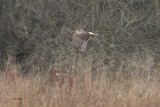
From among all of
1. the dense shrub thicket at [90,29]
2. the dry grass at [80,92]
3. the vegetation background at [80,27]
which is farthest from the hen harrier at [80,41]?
the dense shrub thicket at [90,29]

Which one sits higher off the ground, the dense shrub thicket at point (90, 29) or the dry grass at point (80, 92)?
the dense shrub thicket at point (90, 29)

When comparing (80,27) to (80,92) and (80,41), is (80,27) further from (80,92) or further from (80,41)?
(80,92)

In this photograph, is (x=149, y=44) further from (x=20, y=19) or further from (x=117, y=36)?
(x=20, y=19)

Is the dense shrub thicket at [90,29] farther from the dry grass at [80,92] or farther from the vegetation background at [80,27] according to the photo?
the dry grass at [80,92]

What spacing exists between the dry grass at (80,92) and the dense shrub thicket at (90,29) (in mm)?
2127

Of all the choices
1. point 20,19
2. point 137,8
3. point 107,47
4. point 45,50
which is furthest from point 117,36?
point 20,19

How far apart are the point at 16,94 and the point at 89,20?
370 cm

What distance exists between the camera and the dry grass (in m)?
4.79

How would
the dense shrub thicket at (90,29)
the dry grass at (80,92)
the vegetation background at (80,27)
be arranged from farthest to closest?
the dense shrub thicket at (90,29)
the vegetation background at (80,27)
the dry grass at (80,92)

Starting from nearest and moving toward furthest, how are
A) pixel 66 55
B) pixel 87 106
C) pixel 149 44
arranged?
1. pixel 87 106
2. pixel 66 55
3. pixel 149 44

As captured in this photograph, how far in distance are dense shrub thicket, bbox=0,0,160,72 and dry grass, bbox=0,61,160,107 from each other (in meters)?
2.13

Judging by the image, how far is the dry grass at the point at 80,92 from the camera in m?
4.79

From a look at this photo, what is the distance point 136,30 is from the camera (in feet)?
28.1

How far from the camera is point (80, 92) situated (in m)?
5.20
